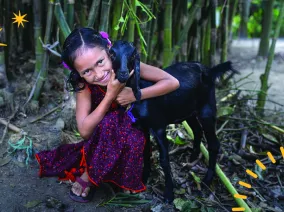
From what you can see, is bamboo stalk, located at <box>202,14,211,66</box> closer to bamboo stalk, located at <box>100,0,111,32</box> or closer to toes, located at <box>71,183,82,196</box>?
bamboo stalk, located at <box>100,0,111,32</box>

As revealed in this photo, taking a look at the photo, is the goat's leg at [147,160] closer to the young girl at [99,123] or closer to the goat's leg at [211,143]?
the young girl at [99,123]

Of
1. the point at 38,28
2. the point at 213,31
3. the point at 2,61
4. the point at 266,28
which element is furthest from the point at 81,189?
the point at 266,28

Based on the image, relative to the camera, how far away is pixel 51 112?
9.02ft

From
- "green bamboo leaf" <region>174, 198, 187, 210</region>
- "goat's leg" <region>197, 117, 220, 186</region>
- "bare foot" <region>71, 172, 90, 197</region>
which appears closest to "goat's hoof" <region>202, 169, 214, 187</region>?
"goat's leg" <region>197, 117, 220, 186</region>

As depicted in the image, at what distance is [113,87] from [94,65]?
0.43 feet

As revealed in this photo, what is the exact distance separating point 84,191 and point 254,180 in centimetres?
110

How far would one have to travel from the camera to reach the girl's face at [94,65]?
1710 mm

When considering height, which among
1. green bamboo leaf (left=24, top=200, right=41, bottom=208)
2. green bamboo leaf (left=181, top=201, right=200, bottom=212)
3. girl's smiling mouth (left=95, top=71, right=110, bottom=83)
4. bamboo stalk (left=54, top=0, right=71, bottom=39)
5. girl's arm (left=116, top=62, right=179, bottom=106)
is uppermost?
bamboo stalk (left=54, top=0, right=71, bottom=39)

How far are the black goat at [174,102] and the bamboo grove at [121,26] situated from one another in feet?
1.28

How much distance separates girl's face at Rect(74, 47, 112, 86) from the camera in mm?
1710

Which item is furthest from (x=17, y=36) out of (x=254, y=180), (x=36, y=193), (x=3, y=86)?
(x=254, y=180)

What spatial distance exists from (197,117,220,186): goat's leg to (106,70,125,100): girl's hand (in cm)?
58

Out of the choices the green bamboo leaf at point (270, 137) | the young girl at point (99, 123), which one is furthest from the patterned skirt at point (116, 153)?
the green bamboo leaf at point (270, 137)

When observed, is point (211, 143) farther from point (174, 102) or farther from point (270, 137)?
point (270, 137)
